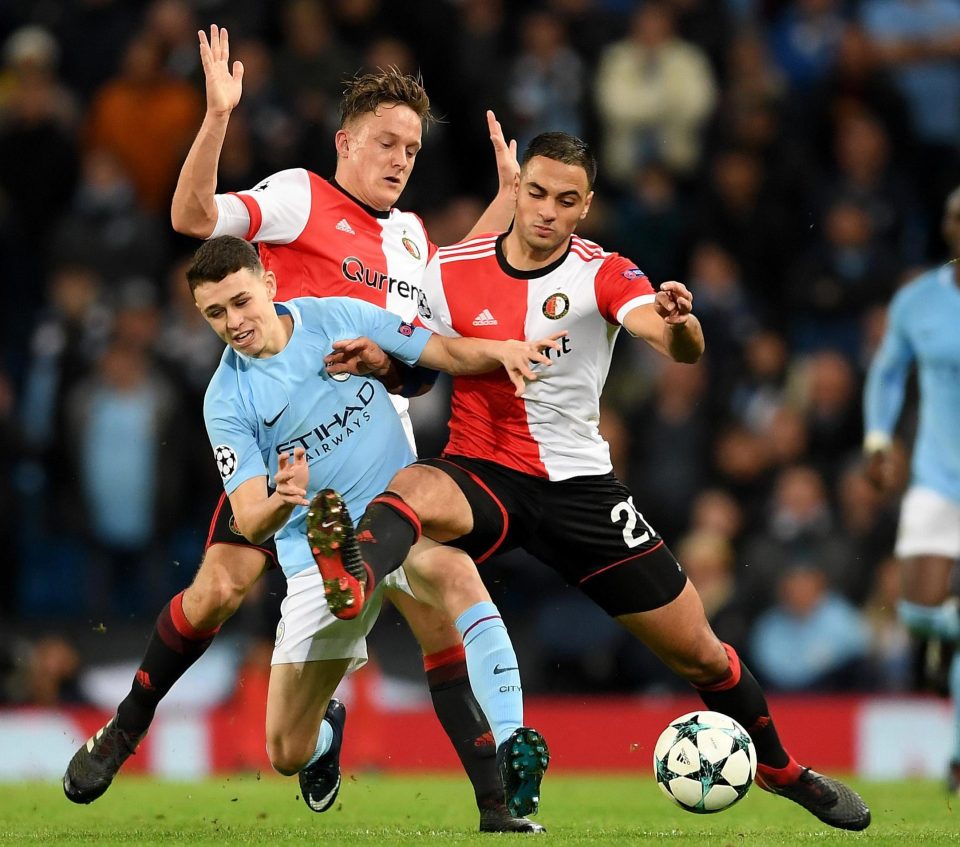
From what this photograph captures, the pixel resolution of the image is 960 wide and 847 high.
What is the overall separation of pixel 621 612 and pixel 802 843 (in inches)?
39.4

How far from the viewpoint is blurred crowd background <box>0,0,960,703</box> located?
37.4 ft

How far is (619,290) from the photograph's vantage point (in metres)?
6.37

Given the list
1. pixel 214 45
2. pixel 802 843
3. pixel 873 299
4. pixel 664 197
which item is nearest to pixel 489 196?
pixel 664 197

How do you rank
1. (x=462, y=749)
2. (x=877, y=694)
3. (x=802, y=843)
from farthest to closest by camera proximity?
(x=877, y=694) < (x=462, y=749) < (x=802, y=843)

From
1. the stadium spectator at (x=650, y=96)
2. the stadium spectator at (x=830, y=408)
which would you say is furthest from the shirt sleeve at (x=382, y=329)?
the stadium spectator at (x=650, y=96)

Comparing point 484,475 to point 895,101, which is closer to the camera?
point 484,475

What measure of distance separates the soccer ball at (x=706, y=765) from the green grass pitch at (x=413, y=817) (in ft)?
0.50

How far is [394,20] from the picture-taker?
1336cm

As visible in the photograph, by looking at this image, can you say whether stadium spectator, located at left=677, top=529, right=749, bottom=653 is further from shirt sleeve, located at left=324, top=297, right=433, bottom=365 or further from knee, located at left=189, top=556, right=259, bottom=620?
shirt sleeve, located at left=324, top=297, right=433, bottom=365

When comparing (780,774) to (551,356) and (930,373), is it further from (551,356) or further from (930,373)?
(930,373)

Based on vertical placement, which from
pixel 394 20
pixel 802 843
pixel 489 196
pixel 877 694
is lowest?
pixel 877 694

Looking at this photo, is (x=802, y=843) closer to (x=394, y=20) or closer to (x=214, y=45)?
(x=214, y=45)

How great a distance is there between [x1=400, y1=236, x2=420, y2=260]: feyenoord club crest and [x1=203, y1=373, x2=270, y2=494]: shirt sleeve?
1.03 metres

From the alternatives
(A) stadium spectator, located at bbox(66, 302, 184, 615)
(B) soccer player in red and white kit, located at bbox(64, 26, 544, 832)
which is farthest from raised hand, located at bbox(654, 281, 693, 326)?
(A) stadium spectator, located at bbox(66, 302, 184, 615)
